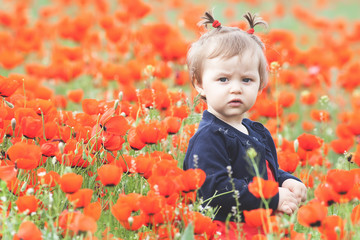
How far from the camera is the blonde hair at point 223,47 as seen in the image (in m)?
2.60

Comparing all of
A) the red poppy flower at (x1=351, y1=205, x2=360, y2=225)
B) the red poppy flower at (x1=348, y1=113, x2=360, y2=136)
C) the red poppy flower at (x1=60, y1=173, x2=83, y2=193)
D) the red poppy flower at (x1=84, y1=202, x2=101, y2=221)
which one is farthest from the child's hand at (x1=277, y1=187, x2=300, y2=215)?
the red poppy flower at (x1=348, y1=113, x2=360, y2=136)

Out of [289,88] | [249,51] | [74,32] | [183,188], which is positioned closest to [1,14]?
[74,32]

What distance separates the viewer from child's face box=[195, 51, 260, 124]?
257cm

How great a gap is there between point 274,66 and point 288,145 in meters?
0.47

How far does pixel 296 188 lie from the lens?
8.98ft

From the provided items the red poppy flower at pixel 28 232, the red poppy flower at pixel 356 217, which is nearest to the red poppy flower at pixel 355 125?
the red poppy flower at pixel 356 217

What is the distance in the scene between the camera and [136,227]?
208 centimetres

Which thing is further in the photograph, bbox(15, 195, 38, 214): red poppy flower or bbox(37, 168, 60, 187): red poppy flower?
bbox(37, 168, 60, 187): red poppy flower

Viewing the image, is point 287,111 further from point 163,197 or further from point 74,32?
point 163,197

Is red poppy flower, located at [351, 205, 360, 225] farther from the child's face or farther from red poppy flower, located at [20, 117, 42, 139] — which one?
red poppy flower, located at [20, 117, 42, 139]

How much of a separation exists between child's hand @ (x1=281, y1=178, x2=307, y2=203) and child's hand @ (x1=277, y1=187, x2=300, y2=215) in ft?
0.51

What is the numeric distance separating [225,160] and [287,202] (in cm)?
32

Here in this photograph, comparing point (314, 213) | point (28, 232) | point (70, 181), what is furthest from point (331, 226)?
point (28, 232)

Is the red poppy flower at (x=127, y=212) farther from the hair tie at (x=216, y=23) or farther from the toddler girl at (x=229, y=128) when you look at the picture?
the hair tie at (x=216, y=23)
